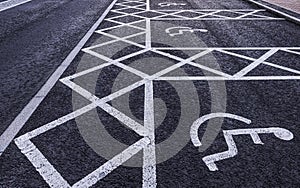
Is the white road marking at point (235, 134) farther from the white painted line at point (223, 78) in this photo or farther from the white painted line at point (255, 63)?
the white painted line at point (255, 63)

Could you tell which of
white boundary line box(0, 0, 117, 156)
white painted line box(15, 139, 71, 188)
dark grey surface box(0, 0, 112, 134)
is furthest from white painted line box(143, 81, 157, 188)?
dark grey surface box(0, 0, 112, 134)

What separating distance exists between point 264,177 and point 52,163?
2.31 m

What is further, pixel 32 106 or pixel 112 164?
pixel 32 106

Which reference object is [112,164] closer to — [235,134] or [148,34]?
[235,134]

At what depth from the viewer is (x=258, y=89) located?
534 cm

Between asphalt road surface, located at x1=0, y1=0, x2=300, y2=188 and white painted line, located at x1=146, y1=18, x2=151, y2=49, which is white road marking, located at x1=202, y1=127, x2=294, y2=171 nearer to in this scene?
asphalt road surface, located at x1=0, y1=0, x2=300, y2=188

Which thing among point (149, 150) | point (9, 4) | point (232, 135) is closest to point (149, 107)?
point (149, 150)

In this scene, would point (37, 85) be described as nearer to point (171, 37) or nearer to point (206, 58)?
point (206, 58)

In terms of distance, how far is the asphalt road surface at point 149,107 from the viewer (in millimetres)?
3342

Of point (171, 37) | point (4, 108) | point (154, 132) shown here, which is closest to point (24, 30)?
point (171, 37)

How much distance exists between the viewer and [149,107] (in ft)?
15.6

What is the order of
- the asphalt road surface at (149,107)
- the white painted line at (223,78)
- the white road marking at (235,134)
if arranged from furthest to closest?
the white painted line at (223,78)
the white road marking at (235,134)
the asphalt road surface at (149,107)

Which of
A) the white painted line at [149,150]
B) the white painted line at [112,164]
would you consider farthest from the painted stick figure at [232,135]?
the white painted line at [112,164]

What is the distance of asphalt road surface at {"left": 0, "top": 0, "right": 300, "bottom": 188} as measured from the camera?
334cm
